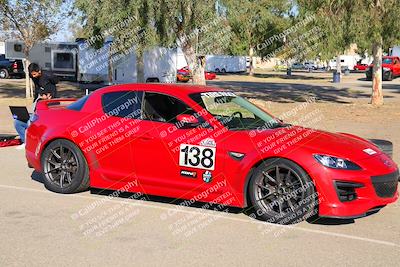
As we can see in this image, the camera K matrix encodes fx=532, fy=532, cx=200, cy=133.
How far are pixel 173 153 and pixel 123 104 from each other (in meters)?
→ 1.09

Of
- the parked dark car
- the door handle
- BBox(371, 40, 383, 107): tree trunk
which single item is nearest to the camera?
the door handle

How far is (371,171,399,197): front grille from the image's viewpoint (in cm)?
549

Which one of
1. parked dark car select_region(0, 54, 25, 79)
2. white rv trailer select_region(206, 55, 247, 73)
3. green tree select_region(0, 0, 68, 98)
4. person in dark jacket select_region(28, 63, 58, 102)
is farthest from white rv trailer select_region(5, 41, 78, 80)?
white rv trailer select_region(206, 55, 247, 73)

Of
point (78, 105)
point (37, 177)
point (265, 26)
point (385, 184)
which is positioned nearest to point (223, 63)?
point (265, 26)

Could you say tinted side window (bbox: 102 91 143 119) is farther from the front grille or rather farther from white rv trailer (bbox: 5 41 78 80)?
white rv trailer (bbox: 5 41 78 80)

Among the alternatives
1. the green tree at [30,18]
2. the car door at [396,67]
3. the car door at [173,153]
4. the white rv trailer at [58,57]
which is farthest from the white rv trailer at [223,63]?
the car door at [173,153]

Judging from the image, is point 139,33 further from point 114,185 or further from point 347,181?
point 347,181

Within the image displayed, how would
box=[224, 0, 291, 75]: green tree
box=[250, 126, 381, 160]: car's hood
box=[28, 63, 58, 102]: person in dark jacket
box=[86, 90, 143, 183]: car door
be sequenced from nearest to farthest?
box=[250, 126, 381, 160]: car's hood, box=[86, 90, 143, 183]: car door, box=[28, 63, 58, 102]: person in dark jacket, box=[224, 0, 291, 75]: green tree

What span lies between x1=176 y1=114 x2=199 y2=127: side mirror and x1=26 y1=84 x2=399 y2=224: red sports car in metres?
0.01

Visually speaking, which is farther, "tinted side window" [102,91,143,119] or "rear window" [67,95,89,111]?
"rear window" [67,95,89,111]

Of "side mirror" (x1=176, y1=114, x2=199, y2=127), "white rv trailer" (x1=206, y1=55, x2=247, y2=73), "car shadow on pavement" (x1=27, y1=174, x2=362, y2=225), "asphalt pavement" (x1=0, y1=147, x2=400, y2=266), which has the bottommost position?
"asphalt pavement" (x1=0, y1=147, x2=400, y2=266)

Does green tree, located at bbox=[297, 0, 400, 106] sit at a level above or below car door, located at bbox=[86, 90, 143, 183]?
above

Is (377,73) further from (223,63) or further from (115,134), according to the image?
(223,63)

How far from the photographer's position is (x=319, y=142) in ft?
18.9
